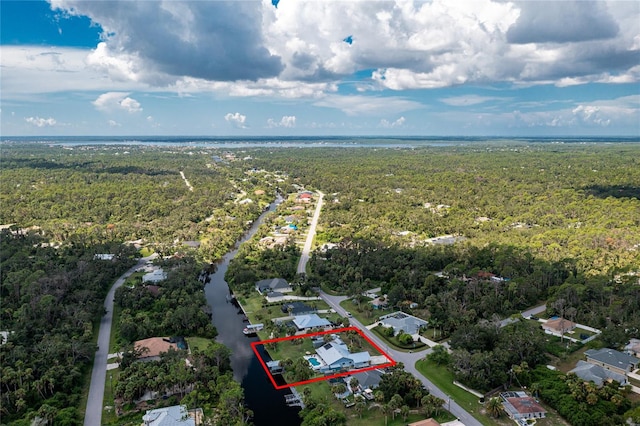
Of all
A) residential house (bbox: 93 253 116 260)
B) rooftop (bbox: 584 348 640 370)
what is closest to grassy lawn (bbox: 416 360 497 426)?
rooftop (bbox: 584 348 640 370)

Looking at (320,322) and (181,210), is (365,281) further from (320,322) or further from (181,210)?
(181,210)

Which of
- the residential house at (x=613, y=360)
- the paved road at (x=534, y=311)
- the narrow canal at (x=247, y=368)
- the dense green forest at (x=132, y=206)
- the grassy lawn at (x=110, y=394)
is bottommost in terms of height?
the narrow canal at (x=247, y=368)

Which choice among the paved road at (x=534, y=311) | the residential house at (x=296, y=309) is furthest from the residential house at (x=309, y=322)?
the paved road at (x=534, y=311)

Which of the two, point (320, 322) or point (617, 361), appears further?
point (320, 322)

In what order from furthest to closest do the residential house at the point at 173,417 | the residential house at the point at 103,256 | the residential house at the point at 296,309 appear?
the residential house at the point at 103,256, the residential house at the point at 296,309, the residential house at the point at 173,417

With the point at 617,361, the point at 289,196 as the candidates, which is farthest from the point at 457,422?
the point at 289,196

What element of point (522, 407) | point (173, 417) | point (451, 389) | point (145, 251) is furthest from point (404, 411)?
point (145, 251)

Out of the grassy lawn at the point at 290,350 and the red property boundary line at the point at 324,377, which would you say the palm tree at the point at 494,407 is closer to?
the red property boundary line at the point at 324,377
